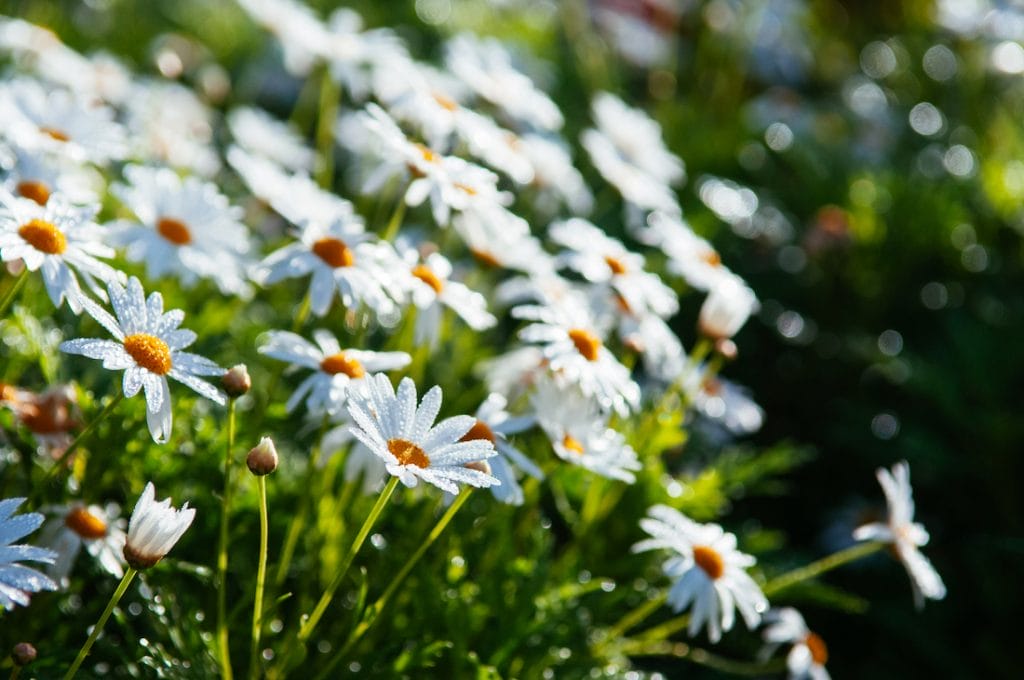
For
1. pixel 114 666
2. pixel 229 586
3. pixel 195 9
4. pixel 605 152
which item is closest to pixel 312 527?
pixel 229 586

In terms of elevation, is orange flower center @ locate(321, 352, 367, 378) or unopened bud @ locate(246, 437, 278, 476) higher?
unopened bud @ locate(246, 437, 278, 476)

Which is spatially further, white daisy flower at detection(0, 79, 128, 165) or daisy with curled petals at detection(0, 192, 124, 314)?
white daisy flower at detection(0, 79, 128, 165)

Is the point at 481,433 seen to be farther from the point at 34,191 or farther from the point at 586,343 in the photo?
the point at 34,191

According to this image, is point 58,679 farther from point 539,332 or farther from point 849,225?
point 849,225

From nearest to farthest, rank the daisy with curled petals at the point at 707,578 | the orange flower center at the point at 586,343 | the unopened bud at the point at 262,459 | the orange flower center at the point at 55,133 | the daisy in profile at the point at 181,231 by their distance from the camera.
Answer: the unopened bud at the point at 262,459 → the daisy with curled petals at the point at 707,578 → the orange flower center at the point at 586,343 → the daisy in profile at the point at 181,231 → the orange flower center at the point at 55,133

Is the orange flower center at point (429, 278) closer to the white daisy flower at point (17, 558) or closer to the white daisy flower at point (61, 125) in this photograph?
the white daisy flower at point (61, 125)

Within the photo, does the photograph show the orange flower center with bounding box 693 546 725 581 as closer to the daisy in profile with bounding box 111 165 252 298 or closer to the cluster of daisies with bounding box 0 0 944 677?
the cluster of daisies with bounding box 0 0 944 677

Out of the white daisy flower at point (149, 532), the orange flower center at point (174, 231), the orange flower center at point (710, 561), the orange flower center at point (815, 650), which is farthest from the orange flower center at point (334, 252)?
the orange flower center at point (815, 650)

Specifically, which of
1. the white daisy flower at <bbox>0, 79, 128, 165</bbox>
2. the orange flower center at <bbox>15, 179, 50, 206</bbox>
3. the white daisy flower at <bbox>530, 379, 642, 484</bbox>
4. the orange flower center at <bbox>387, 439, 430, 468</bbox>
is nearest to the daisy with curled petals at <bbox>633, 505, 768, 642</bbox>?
the white daisy flower at <bbox>530, 379, 642, 484</bbox>
